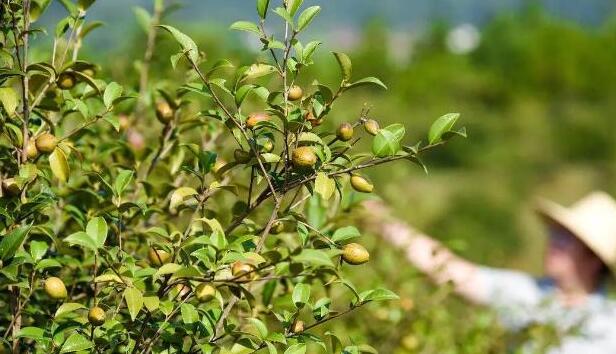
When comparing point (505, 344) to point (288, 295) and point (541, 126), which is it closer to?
point (288, 295)

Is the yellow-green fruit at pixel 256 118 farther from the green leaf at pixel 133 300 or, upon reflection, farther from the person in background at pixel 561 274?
the person in background at pixel 561 274

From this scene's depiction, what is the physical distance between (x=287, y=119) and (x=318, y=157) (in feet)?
0.27

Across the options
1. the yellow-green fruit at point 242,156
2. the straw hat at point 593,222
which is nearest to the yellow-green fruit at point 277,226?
the yellow-green fruit at point 242,156

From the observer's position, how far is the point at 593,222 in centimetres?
344

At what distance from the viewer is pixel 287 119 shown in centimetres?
121

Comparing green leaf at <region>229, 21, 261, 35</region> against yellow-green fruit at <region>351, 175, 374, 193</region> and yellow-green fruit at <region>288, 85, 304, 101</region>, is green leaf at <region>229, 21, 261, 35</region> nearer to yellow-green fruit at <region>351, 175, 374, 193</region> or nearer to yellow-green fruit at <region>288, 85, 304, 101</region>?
yellow-green fruit at <region>288, 85, 304, 101</region>

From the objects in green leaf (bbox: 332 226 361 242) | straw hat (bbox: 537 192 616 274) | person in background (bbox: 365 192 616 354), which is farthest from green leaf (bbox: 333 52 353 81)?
straw hat (bbox: 537 192 616 274)

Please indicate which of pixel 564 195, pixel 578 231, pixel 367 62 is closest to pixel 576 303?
pixel 578 231

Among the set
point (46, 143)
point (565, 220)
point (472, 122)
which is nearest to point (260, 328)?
point (46, 143)

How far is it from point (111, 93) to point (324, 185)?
0.39 meters

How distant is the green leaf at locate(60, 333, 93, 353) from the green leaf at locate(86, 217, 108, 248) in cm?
14

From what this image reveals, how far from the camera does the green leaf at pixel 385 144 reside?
1209mm

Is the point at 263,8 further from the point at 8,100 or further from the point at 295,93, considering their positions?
the point at 8,100

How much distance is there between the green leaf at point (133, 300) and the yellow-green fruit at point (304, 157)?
0.90ft
